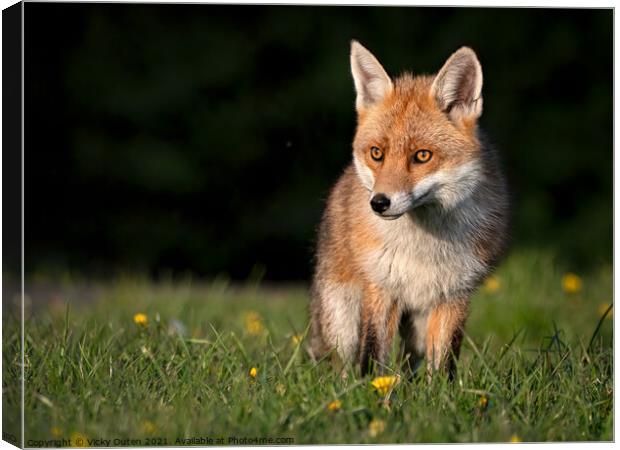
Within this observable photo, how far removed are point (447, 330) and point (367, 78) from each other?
4.39 feet

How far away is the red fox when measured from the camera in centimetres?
452

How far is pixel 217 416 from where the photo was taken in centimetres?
396

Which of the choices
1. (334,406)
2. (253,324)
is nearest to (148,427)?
(334,406)

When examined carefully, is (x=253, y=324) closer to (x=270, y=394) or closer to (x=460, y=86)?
(x=270, y=394)

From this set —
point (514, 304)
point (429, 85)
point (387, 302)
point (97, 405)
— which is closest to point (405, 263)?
point (387, 302)

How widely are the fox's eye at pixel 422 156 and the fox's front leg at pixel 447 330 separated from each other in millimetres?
787

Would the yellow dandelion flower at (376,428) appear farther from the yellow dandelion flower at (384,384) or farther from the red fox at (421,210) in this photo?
the red fox at (421,210)

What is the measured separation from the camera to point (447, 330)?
191 inches

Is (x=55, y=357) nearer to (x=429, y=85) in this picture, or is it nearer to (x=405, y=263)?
(x=405, y=263)

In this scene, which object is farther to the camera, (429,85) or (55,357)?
(429,85)

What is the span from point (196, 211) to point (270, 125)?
4.32 ft

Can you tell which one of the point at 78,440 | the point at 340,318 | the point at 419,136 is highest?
the point at 419,136

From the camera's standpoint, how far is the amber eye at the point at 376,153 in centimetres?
458

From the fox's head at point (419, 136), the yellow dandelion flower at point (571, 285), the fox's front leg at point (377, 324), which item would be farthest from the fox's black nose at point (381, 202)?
the yellow dandelion flower at point (571, 285)
